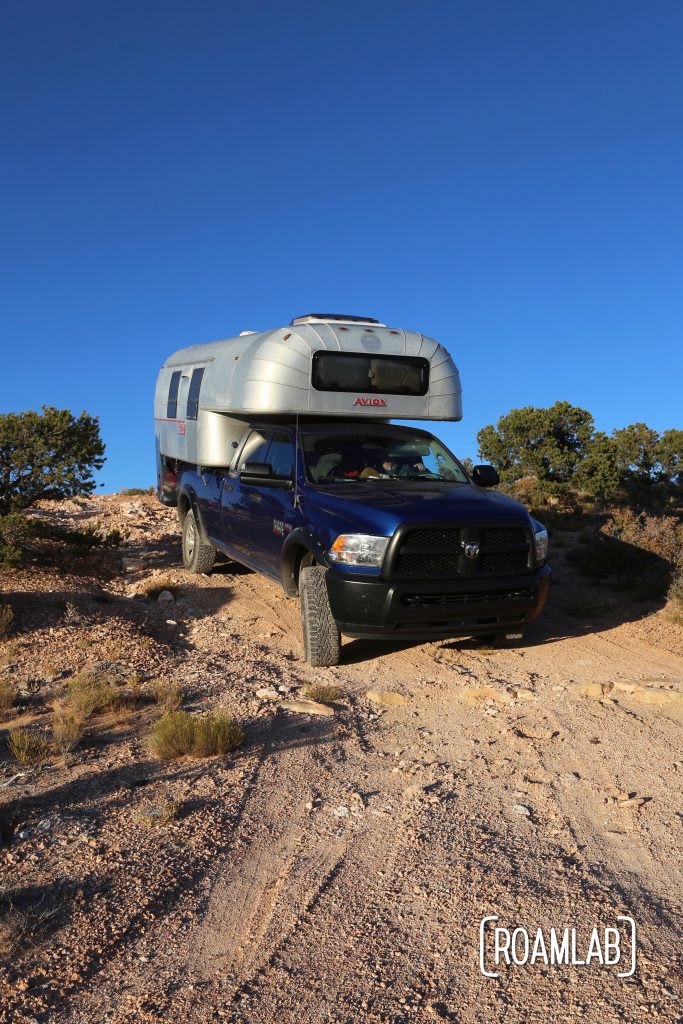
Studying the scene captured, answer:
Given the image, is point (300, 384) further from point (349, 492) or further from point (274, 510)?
point (349, 492)

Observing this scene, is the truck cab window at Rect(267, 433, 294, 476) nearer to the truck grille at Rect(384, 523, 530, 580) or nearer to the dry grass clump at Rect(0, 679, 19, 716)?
the truck grille at Rect(384, 523, 530, 580)

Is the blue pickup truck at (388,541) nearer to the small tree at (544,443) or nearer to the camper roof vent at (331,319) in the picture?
the camper roof vent at (331,319)

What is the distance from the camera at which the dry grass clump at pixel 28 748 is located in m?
4.89

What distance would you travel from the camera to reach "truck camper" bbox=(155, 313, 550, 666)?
661 cm

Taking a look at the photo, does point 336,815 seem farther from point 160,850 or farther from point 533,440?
point 533,440

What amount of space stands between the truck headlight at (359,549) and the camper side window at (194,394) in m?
4.85

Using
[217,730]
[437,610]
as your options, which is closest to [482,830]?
[217,730]

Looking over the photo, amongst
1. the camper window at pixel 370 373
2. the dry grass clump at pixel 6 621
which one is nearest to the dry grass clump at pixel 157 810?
the dry grass clump at pixel 6 621

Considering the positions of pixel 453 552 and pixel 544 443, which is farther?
pixel 544 443

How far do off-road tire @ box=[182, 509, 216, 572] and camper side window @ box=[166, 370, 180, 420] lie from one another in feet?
5.87

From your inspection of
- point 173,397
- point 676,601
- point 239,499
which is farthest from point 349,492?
point 173,397

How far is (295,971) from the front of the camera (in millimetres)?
3000

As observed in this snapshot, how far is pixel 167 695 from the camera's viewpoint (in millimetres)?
6055

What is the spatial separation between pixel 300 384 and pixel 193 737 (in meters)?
4.52
